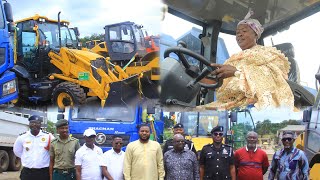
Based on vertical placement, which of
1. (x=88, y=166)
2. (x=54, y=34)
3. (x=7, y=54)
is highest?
(x=54, y=34)

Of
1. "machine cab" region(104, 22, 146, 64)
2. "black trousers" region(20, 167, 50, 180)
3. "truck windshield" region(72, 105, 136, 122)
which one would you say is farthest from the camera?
"truck windshield" region(72, 105, 136, 122)

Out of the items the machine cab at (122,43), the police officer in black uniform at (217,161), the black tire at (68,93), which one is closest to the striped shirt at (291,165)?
the police officer in black uniform at (217,161)

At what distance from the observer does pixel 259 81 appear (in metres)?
1.75

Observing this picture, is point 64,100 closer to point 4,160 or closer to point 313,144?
point 313,144

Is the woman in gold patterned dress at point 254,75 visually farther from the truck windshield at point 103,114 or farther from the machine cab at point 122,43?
the truck windshield at point 103,114

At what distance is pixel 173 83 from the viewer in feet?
5.78

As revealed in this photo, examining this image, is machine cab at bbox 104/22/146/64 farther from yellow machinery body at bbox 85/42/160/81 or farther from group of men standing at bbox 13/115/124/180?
group of men standing at bbox 13/115/124/180

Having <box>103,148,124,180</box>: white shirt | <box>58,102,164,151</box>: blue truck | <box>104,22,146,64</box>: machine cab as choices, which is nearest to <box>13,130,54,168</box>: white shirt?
<box>103,148,124,180</box>: white shirt

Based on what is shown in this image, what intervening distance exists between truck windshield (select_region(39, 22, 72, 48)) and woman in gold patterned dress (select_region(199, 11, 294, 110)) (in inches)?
287

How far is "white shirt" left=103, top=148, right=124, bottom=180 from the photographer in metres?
4.60

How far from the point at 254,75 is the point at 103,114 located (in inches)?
268

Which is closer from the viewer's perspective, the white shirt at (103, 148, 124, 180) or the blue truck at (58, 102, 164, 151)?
the white shirt at (103, 148, 124, 180)

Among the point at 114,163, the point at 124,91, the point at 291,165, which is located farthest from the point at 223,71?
the point at 124,91

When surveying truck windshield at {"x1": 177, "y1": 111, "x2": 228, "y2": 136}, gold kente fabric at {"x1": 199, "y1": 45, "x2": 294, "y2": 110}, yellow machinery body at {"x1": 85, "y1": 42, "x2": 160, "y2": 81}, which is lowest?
truck windshield at {"x1": 177, "y1": 111, "x2": 228, "y2": 136}
